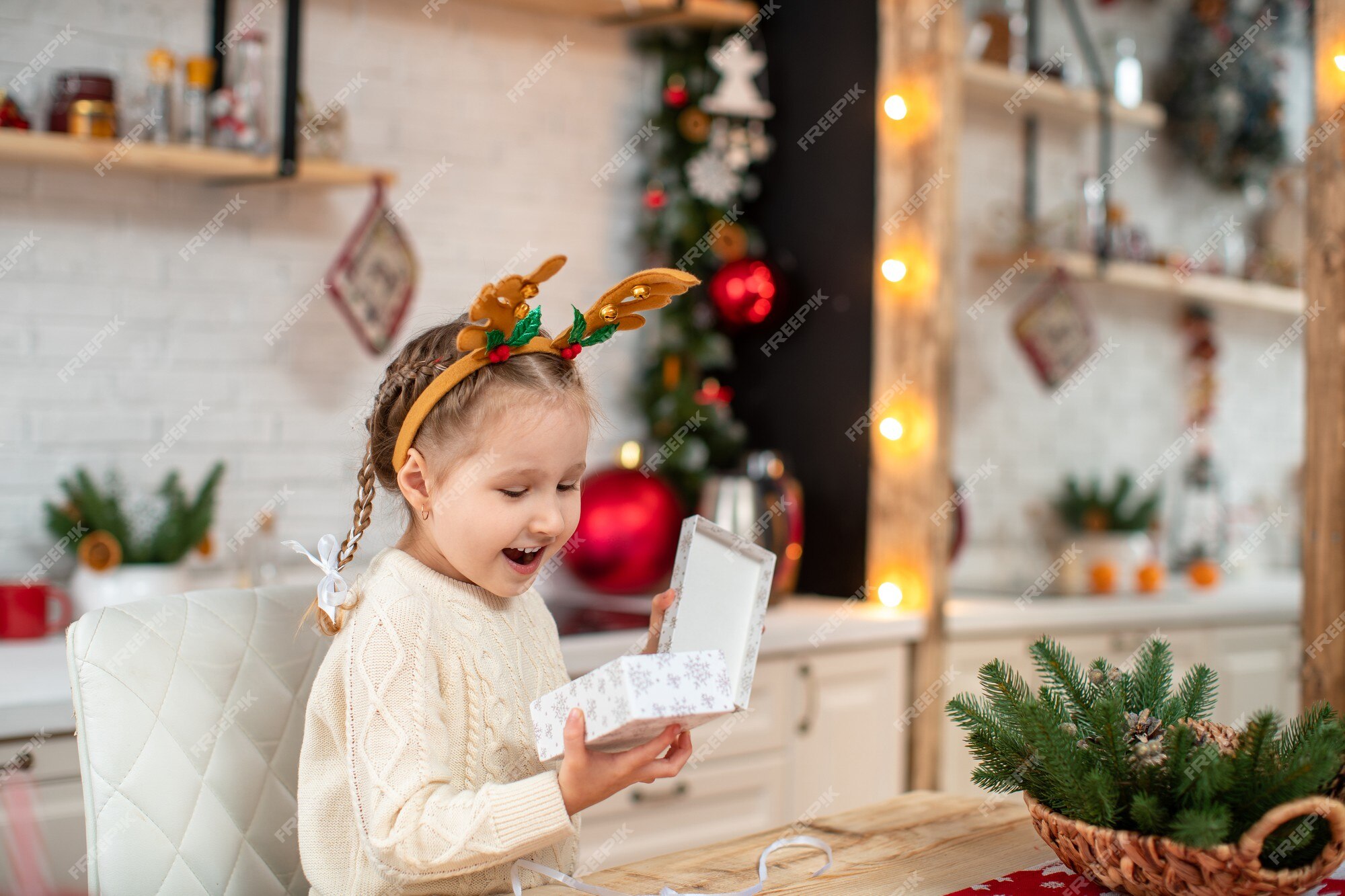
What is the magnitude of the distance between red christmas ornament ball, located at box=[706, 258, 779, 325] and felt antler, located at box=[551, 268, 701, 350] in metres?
1.84

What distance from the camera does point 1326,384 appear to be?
2295 mm

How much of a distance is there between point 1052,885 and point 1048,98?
276 centimetres

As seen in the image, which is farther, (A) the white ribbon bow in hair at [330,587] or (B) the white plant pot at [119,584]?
(B) the white plant pot at [119,584]

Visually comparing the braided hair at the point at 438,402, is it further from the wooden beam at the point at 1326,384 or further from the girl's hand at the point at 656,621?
the wooden beam at the point at 1326,384

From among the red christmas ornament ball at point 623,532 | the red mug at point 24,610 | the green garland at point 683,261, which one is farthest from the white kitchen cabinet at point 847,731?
the red mug at point 24,610

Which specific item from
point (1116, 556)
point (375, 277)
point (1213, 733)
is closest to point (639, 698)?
point (1213, 733)

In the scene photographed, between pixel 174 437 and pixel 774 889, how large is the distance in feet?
6.03

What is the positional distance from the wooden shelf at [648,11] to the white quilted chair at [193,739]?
201cm

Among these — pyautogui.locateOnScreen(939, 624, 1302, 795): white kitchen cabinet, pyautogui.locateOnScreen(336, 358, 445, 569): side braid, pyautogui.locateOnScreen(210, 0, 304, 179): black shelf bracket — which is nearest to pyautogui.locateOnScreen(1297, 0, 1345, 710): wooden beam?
pyautogui.locateOnScreen(939, 624, 1302, 795): white kitchen cabinet

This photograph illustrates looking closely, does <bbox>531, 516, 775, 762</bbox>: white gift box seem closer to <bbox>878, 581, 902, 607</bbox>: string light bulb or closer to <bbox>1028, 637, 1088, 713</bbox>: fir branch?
<bbox>1028, 637, 1088, 713</bbox>: fir branch

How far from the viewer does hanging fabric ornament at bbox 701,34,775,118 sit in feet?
10.3

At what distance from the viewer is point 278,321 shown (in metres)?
2.73

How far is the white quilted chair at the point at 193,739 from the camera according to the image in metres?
1.24

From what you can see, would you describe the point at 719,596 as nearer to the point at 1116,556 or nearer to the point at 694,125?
the point at 694,125
